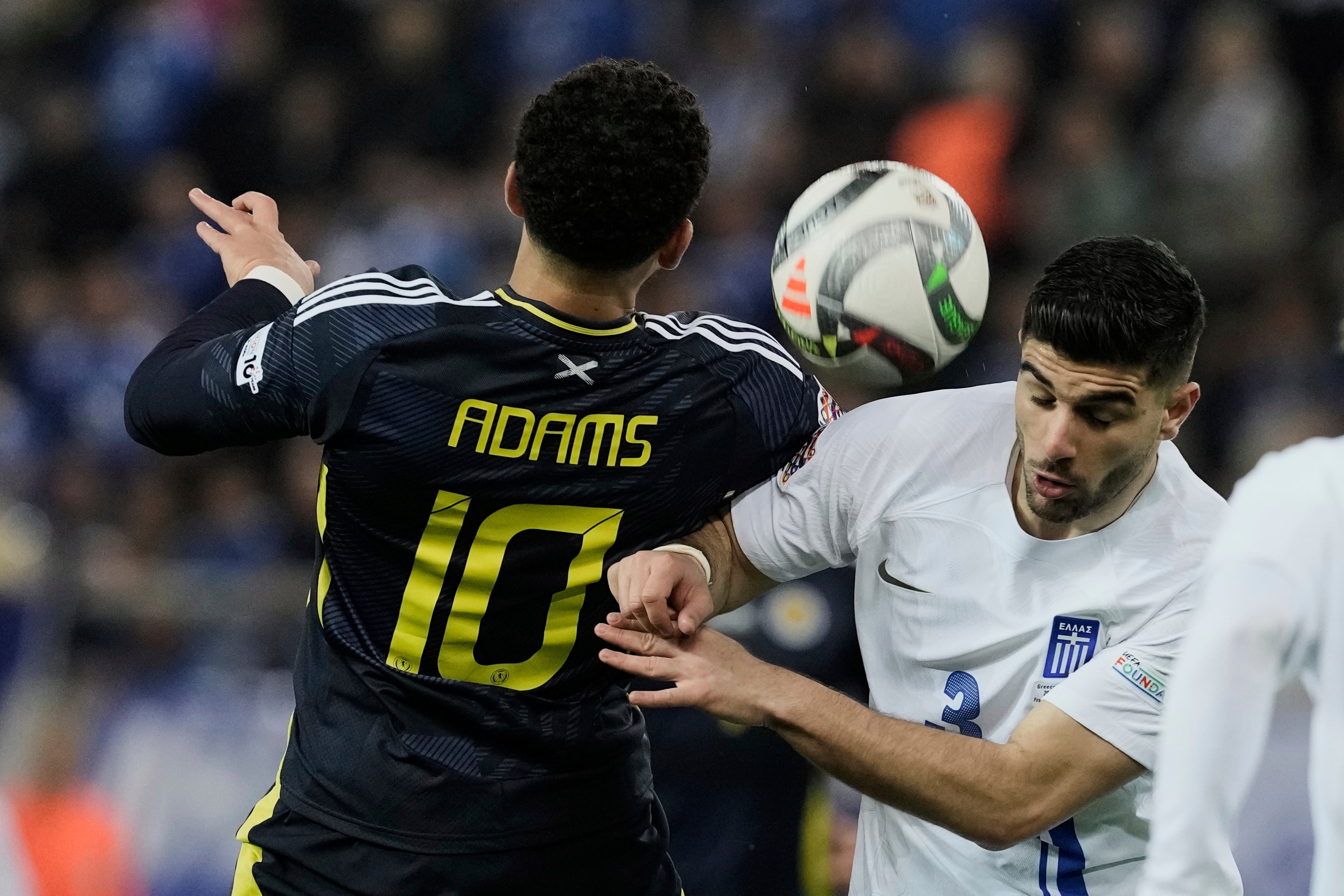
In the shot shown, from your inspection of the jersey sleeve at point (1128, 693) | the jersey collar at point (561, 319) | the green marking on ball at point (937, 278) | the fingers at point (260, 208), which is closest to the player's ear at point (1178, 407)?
the jersey sleeve at point (1128, 693)

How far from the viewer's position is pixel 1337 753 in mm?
1686

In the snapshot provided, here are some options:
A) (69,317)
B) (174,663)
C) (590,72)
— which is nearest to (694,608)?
(590,72)

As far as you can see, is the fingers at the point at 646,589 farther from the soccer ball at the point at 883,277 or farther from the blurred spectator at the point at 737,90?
the blurred spectator at the point at 737,90

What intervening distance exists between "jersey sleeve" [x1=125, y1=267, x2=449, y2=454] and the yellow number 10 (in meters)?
0.27

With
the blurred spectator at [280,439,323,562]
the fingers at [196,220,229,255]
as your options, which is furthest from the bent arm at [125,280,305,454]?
the blurred spectator at [280,439,323,562]

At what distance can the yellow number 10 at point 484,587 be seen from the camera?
2.54 meters

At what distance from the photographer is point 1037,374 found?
8.56ft

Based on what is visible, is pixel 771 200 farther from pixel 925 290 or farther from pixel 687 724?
pixel 925 290

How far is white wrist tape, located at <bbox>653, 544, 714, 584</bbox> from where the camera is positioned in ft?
8.77

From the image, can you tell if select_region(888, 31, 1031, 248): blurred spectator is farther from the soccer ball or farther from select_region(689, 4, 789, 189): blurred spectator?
the soccer ball

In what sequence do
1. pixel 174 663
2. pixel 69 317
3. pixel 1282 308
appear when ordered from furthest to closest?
pixel 69 317, pixel 1282 308, pixel 174 663

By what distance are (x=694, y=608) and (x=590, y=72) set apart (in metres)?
0.92

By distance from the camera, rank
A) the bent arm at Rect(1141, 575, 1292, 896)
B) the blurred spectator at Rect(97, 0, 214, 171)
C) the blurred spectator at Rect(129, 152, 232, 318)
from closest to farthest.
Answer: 1. the bent arm at Rect(1141, 575, 1292, 896)
2. the blurred spectator at Rect(129, 152, 232, 318)
3. the blurred spectator at Rect(97, 0, 214, 171)

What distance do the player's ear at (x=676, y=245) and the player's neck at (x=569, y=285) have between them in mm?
55
